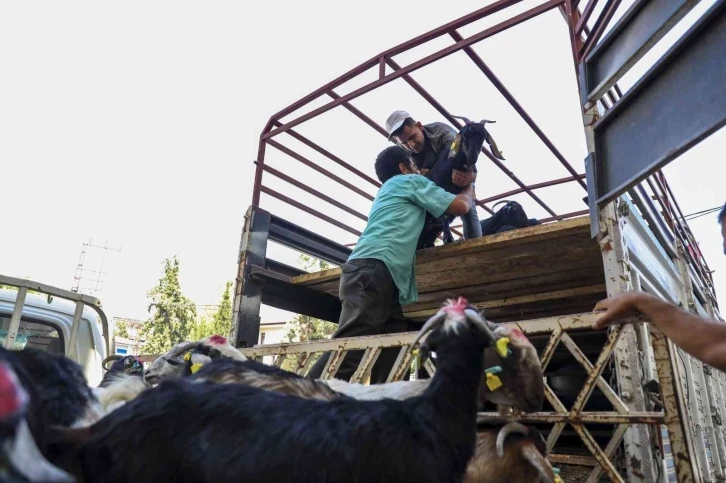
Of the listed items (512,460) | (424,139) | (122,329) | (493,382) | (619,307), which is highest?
(122,329)

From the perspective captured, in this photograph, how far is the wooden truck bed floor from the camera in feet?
13.7

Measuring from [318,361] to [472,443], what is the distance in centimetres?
206

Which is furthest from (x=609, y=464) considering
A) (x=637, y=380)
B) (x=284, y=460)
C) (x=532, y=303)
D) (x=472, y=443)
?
(x=532, y=303)

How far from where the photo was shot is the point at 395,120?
521 cm

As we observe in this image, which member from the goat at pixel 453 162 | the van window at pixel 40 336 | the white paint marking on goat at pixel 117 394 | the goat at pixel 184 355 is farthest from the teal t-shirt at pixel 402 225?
the van window at pixel 40 336

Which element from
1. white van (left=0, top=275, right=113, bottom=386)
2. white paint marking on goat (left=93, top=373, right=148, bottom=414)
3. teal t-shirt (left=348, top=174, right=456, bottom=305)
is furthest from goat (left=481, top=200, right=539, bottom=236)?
white van (left=0, top=275, right=113, bottom=386)

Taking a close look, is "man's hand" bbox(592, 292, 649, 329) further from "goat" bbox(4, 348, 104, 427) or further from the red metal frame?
"goat" bbox(4, 348, 104, 427)

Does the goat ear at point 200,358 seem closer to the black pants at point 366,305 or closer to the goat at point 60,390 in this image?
the black pants at point 366,305

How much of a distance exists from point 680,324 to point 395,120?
3.54 meters

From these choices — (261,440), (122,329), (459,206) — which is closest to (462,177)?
(459,206)

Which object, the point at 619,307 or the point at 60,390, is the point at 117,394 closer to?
the point at 60,390

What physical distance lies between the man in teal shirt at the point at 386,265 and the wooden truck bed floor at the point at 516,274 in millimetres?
386

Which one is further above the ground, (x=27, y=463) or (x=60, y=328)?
(x=60, y=328)

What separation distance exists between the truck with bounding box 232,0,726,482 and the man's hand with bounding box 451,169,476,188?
27.7 inches
